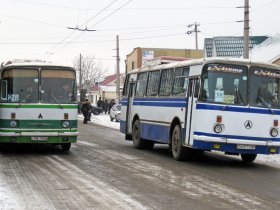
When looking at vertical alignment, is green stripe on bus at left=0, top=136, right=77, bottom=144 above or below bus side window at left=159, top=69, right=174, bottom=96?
below

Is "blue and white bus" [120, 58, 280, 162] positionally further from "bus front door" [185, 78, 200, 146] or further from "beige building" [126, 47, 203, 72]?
"beige building" [126, 47, 203, 72]

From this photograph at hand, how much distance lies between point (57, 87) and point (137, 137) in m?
3.98

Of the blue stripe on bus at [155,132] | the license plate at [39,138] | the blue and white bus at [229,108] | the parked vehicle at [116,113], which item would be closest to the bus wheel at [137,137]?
the blue stripe on bus at [155,132]

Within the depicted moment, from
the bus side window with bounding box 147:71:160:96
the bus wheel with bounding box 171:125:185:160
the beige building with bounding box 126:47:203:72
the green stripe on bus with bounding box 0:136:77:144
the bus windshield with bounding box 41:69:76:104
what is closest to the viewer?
the bus wheel with bounding box 171:125:185:160

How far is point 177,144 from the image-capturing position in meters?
15.3

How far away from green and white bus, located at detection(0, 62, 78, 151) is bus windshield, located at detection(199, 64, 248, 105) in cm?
414

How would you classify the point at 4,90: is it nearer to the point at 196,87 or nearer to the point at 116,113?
the point at 196,87

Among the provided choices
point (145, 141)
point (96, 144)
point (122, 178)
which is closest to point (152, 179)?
point (122, 178)

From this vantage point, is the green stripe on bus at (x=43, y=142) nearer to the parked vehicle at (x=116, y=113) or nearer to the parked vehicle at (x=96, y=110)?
the parked vehicle at (x=116, y=113)

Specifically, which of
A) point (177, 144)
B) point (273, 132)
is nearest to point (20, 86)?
point (177, 144)

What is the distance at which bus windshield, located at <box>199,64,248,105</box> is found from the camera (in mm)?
13914

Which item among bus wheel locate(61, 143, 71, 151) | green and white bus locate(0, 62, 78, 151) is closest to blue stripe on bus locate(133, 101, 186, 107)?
green and white bus locate(0, 62, 78, 151)

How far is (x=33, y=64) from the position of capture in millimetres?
16094

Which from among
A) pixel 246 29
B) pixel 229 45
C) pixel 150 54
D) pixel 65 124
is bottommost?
pixel 65 124
